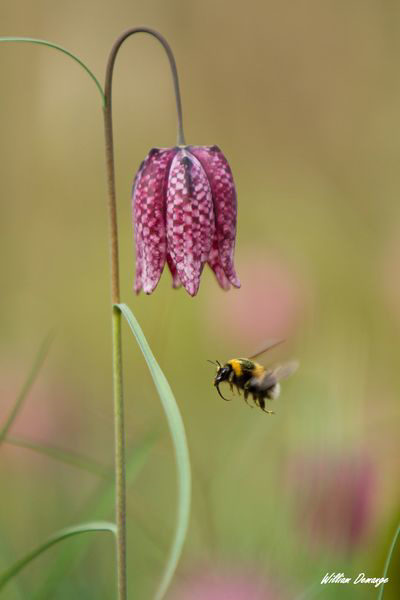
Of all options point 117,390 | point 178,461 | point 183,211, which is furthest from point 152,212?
point 178,461

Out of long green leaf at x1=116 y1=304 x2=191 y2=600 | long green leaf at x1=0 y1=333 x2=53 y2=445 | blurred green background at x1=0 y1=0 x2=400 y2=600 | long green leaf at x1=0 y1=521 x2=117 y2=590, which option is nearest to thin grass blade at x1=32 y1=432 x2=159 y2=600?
blurred green background at x1=0 y1=0 x2=400 y2=600

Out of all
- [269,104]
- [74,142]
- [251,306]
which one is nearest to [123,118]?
[74,142]

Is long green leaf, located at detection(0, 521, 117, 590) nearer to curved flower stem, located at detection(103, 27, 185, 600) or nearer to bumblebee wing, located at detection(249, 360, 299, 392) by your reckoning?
curved flower stem, located at detection(103, 27, 185, 600)

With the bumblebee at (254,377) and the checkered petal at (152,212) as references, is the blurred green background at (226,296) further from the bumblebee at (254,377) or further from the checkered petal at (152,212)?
the checkered petal at (152,212)

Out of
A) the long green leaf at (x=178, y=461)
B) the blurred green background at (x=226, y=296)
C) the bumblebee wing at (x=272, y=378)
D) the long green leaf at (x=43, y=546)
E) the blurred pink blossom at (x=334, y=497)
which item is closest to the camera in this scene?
the long green leaf at (x=178, y=461)

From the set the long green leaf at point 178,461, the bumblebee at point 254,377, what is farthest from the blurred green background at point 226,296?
the long green leaf at point 178,461

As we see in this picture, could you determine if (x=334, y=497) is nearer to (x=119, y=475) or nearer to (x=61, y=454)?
(x=61, y=454)

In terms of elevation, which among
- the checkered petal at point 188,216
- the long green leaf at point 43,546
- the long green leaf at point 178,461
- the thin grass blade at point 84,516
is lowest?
the thin grass blade at point 84,516
